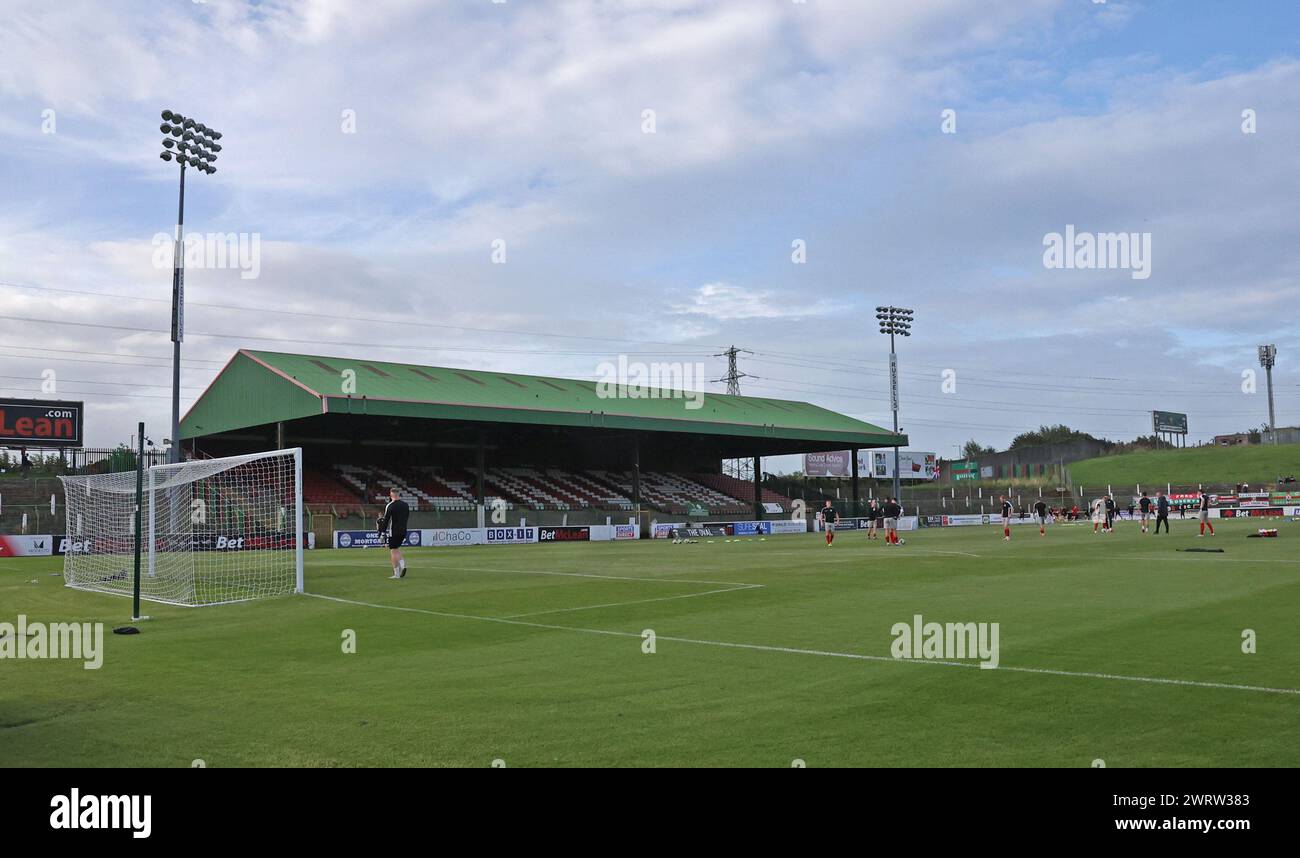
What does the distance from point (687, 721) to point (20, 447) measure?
2378 inches

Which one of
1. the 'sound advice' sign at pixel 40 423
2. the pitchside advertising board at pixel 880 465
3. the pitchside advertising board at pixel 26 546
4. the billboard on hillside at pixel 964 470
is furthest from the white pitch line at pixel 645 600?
the billboard on hillside at pixel 964 470

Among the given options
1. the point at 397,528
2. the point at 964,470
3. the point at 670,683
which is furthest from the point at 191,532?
the point at 964,470

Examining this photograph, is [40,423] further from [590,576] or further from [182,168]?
[590,576]

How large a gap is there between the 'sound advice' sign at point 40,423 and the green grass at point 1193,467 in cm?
9897

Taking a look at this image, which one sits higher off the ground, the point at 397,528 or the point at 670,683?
the point at 397,528

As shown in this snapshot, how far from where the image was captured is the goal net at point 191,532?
20797 mm

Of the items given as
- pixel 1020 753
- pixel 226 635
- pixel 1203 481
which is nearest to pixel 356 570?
pixel 226 635

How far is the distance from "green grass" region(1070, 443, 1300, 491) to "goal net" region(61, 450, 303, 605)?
9828cm

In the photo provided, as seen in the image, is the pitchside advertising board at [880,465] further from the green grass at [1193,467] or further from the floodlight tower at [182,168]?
the floodlight tower at [182,168]

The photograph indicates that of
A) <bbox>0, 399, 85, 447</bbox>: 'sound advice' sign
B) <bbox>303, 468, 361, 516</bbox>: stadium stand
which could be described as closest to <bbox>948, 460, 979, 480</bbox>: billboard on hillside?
<bbox>303, 468, 361, 516</bbox>: stadium stand

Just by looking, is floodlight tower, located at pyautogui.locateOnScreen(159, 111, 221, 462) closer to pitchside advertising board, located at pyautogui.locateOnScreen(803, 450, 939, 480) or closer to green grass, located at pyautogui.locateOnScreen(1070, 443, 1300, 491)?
pitchside advertising board, located at pyautogui.locateOnScreen(803, 450, 939, 480)

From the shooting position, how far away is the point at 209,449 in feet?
200

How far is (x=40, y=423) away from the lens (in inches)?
2173

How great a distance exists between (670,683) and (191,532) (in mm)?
25355
